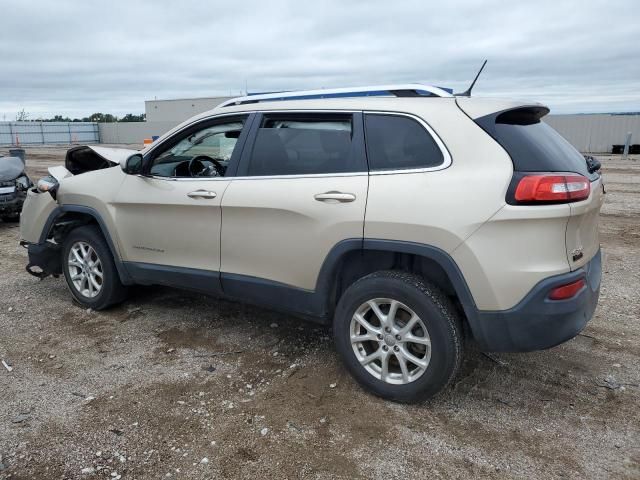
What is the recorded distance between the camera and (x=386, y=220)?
308cm

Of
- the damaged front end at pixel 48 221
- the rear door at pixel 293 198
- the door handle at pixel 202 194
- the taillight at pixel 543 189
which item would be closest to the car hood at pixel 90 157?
the damaged front end at pixel 48 221

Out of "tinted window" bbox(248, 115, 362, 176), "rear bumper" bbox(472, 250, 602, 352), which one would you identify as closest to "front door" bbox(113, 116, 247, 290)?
"tinted window" bbox(248, 115, 362, 176)

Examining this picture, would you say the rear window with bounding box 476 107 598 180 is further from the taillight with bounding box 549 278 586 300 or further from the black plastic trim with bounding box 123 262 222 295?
the black plastic trim with bounding box 123 262 222 295

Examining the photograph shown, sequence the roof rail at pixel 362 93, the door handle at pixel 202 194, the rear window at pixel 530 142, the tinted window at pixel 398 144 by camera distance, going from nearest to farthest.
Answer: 1. the rear window at pixel 530 142
2. the tinted window at pixel 398 144
3. the roof rail at pixel 362 93
4. the door handle at pixel 202 194

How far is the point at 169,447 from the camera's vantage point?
9.49ft

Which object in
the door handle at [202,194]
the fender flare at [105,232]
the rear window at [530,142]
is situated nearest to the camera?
the rear window at [530,142]

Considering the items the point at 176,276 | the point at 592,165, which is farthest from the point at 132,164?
the point at 592,165

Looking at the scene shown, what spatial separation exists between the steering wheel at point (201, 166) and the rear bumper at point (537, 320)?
7.85 ft

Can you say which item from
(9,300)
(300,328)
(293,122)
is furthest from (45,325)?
(293,122)

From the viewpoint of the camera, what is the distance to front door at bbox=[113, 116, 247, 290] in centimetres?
395

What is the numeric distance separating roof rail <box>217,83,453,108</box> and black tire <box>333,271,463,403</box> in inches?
45.8

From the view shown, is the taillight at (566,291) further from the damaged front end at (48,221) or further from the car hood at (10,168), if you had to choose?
the car hood at (10,168)

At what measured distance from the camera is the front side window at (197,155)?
13.8 feet

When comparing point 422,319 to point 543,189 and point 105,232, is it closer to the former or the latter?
point 543,189
